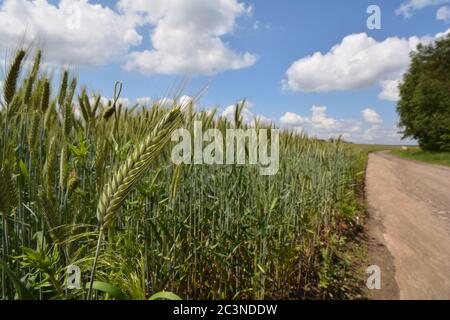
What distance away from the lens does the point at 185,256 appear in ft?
5.42

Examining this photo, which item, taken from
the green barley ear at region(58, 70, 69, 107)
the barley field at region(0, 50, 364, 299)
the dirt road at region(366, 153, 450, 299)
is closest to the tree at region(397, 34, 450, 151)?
the dirt road at region(366, 153, 450, 299)

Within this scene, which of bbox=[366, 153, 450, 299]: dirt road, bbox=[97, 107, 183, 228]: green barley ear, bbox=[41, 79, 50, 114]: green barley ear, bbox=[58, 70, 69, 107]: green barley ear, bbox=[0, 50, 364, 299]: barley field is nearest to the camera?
bbox=[97, 107, 183, 228]: green barley ear

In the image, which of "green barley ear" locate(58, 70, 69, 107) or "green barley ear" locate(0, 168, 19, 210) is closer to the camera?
Result: "green barley ear" locate(0, 168, 19, 210)

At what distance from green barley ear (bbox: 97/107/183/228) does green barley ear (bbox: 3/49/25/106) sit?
29.7 inches

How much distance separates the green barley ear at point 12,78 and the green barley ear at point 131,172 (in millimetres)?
755

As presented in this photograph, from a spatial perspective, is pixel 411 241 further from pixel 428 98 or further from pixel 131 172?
pixel 428 98

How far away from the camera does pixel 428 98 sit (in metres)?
19.0

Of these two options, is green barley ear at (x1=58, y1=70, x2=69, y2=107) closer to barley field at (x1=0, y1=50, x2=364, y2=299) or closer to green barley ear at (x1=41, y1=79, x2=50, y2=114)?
barley field at (x1=0, y1=50, x2=364, y2=299)

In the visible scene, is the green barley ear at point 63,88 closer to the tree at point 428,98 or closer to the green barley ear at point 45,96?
the green barley ear at point 45,96

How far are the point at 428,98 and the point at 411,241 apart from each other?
19.8 m

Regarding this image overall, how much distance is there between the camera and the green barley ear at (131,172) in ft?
2.54

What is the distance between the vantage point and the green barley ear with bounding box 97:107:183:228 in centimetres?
77

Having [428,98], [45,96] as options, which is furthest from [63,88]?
[428,98]
